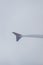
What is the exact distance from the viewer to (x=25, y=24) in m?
1.32

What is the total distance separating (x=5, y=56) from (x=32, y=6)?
2.11 ft

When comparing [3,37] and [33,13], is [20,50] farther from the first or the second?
[33,13]

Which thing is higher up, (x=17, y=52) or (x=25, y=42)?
(x=25, y=42)

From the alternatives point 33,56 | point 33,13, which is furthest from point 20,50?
point 33,13

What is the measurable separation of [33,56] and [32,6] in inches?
21.5

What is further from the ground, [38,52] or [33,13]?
[33,13]

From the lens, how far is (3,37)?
4.54ft

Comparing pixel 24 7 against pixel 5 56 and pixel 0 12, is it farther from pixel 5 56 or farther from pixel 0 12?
pixel 5 56

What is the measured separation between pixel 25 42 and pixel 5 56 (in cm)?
29

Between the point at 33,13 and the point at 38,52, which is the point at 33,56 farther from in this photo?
the point at 33,13

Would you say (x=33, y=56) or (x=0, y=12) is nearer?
(x=33, y=56)

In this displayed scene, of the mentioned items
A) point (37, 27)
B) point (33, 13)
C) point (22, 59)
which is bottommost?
point (22, 59)

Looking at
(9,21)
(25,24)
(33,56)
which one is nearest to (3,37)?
(9,21)

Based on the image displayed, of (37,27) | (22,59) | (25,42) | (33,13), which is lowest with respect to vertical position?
(22,59)
